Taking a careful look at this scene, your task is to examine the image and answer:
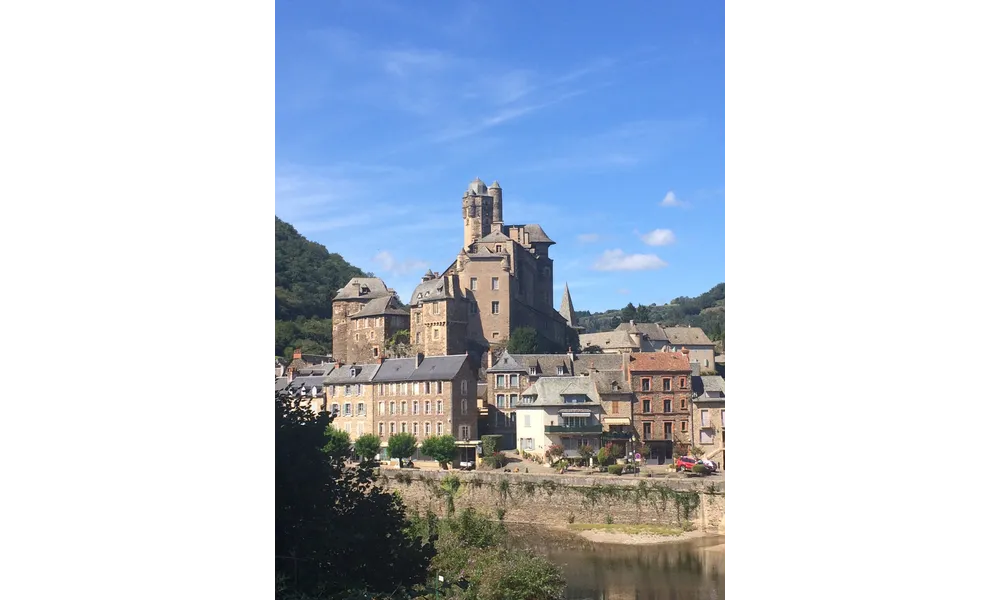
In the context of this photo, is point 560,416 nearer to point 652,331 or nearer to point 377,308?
point 652,331

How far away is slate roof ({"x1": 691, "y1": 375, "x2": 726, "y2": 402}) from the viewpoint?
17.5m

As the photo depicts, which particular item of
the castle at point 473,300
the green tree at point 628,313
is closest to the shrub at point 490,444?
the castle at point 473,300

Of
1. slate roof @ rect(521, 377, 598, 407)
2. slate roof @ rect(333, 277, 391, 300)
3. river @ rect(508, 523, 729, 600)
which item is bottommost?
river @ rect(508, 523, 729, 600)

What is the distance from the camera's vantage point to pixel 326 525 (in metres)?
9.47

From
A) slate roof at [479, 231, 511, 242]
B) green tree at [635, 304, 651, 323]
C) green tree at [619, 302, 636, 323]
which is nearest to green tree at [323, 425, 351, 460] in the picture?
green tree at [635, 304, 651, 323]

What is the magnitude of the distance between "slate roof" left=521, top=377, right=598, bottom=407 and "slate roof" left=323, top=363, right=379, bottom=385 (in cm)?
332

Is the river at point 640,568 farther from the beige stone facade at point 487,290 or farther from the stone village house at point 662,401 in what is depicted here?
the beige stone facade at point 487,290

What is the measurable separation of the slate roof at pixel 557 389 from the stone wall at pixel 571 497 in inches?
79.1

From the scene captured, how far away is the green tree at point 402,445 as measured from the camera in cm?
1745

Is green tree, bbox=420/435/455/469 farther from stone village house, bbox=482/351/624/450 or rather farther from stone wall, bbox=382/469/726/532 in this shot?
stone village house, bbox=482/351/624/450

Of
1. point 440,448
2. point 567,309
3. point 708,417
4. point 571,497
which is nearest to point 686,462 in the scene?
point 708,417
